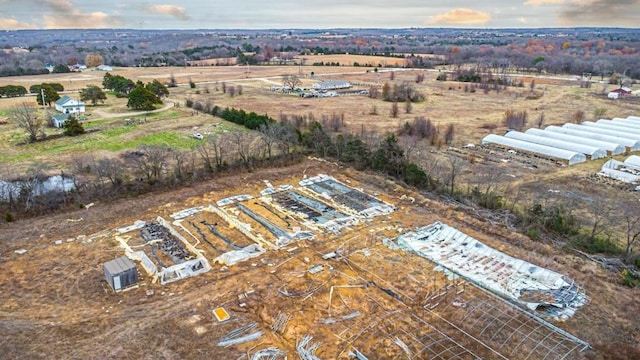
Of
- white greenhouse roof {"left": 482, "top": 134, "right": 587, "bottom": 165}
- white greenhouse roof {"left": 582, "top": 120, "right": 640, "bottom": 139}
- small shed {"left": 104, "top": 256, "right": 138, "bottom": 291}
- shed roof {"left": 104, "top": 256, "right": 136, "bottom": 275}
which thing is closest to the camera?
small shed {"left": 104, "top": 256, "right": 138, "bottom": 291}

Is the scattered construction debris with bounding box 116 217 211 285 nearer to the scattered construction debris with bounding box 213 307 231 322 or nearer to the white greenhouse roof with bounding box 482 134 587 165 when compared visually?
the scattered construction debris with bounding box 213 307 231 322

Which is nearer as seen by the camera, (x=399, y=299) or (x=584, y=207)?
(x=399, y=299)

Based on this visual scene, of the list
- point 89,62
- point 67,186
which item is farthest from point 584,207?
point 89,62

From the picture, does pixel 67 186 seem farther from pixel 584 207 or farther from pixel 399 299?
pixel 584 207

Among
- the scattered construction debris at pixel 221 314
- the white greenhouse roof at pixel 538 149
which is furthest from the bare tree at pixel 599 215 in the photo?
the scattered construction debris at pixel 221 314

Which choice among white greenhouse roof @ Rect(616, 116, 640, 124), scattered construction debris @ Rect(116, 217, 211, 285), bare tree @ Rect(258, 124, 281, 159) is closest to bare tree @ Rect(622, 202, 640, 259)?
scattered construction debris @ Rect(116, 217, 211, 285)

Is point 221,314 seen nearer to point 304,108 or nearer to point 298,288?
point 298,288

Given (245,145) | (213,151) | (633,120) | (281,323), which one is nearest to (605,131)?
(633,120)
